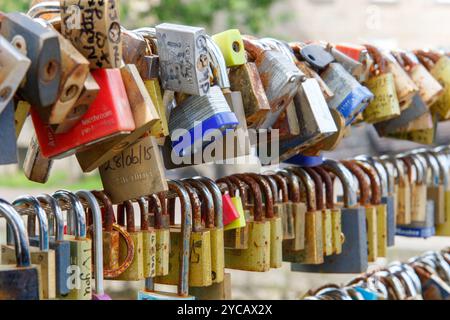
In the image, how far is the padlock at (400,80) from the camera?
1925 millimetres

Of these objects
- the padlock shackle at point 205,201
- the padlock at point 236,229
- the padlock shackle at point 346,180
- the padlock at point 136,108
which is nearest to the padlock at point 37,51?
the padlock at point 136,108

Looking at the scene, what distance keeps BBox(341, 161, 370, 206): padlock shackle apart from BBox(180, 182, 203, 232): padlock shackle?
0.57 m

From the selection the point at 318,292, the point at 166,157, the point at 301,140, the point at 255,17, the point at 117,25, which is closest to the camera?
the point at 117,25

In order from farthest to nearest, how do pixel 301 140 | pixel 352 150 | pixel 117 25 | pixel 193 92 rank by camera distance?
pixel 352 150 < pixel 301 140 < pixel 193 92 < pixel 117 25

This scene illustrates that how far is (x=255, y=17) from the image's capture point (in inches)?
356

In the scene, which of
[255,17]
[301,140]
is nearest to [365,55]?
[301,140]

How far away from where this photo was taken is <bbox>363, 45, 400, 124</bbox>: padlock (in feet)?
6.17

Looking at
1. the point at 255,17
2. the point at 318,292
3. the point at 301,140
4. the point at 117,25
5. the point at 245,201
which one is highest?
the point at 255,17

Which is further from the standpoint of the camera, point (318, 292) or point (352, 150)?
point (352, 150)

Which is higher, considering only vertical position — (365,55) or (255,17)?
(255,17)

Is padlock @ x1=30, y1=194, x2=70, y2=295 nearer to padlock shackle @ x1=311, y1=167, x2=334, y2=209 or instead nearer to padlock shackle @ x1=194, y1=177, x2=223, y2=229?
padlock shackle @ x1=194, y1=177, x2=223, y2=229

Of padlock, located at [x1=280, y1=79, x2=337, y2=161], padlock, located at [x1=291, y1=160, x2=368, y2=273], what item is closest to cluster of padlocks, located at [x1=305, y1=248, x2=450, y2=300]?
padlock, located at [x1=291, y1=160, x2=368, y2=273]

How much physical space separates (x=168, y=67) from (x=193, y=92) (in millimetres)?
54
